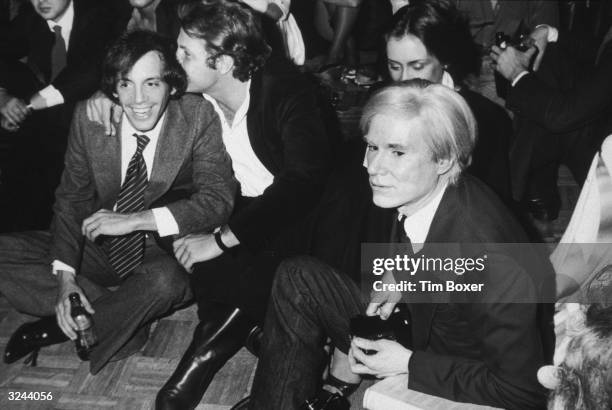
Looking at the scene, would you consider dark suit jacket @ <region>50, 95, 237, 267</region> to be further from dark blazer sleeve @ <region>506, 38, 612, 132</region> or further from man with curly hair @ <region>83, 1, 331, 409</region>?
dark blazer sleeve @ <region>506, 38, 612, 132</region>

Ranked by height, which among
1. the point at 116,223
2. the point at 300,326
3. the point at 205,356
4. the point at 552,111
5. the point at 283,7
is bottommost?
the point at 205,356

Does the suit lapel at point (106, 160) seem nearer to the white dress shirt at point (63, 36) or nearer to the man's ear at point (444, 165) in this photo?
the white dress shirt at point (63, 36)

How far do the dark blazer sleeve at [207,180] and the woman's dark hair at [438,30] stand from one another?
777 millimetres

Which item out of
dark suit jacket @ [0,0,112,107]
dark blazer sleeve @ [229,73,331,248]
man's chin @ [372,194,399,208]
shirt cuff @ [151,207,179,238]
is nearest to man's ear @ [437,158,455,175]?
man's chin @ [372,194,399,208]

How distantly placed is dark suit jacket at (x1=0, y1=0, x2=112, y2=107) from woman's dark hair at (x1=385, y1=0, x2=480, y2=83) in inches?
60.5

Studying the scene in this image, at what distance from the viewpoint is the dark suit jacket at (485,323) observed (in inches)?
59.1

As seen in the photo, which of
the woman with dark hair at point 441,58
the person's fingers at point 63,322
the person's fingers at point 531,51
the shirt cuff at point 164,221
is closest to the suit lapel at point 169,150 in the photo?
the shirt cuff at point 164,221

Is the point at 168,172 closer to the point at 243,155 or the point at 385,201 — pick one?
the point at 243,155

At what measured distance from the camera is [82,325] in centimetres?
239

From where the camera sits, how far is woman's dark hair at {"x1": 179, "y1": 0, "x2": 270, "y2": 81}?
8.11 feet

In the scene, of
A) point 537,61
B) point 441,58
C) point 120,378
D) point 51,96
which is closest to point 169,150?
point 120,378

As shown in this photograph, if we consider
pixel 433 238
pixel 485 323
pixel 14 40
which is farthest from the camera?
pixel 14 40

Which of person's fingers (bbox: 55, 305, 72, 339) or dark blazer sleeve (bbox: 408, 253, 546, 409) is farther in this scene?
person's fingers (bbox: 55, 305, 72, 339)

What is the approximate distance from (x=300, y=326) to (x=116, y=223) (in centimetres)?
86
